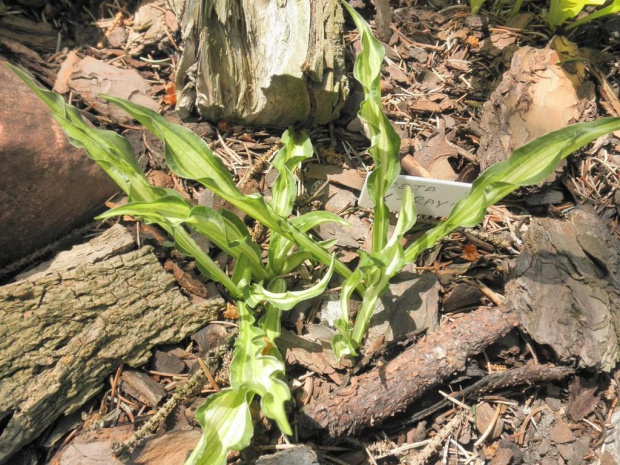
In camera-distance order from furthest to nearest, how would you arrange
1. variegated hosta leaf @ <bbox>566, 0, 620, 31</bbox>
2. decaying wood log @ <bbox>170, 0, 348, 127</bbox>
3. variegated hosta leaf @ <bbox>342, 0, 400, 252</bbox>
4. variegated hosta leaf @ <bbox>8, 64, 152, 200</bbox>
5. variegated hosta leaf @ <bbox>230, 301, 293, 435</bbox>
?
variegated hosta leaf @ <bbox>566, 0, 620, 31</bbox> < decaying wood log @ <bbox>170, 0, 348, 127</bbox> < variegated hosta leaf @ <bbox>342, 0, 400, 252</bbox> < variegated hosta leaf @ <bbox>8, 64, 152, 200</bbox> < variegated hosta leaf @ <bbox>230, 301, 293, 435</bbox>

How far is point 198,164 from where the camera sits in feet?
4.64

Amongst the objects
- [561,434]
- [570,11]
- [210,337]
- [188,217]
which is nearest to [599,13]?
[570,11]

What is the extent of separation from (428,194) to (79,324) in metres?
1.12

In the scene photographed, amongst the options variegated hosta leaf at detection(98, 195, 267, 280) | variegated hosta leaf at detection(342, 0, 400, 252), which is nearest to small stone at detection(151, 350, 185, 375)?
variegated hosta leaf at detection(98, 195, 267, 280)

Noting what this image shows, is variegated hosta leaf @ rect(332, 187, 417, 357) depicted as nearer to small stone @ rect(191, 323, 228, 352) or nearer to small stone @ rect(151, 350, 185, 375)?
small stone @ rect(191, 323, 228, 352)

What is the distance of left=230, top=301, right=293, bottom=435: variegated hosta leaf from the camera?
120cm

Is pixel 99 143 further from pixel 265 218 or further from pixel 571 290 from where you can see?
pixel 571 290

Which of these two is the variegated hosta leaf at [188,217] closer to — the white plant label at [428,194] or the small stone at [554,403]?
the white plant label at [428,194]

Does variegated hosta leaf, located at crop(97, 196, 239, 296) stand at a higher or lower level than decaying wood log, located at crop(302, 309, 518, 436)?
higher

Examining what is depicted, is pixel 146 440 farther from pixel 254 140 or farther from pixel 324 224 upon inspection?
pixel 254 140

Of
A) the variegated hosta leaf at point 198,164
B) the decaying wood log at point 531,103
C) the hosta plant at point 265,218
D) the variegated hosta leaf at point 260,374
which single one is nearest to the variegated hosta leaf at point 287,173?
the hosta plant at point 265,218

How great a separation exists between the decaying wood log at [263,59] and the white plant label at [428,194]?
0.43 meters

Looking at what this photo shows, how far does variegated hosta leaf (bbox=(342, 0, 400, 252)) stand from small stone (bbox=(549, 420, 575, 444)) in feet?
2.48

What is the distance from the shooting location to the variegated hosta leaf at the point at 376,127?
1.42 m
